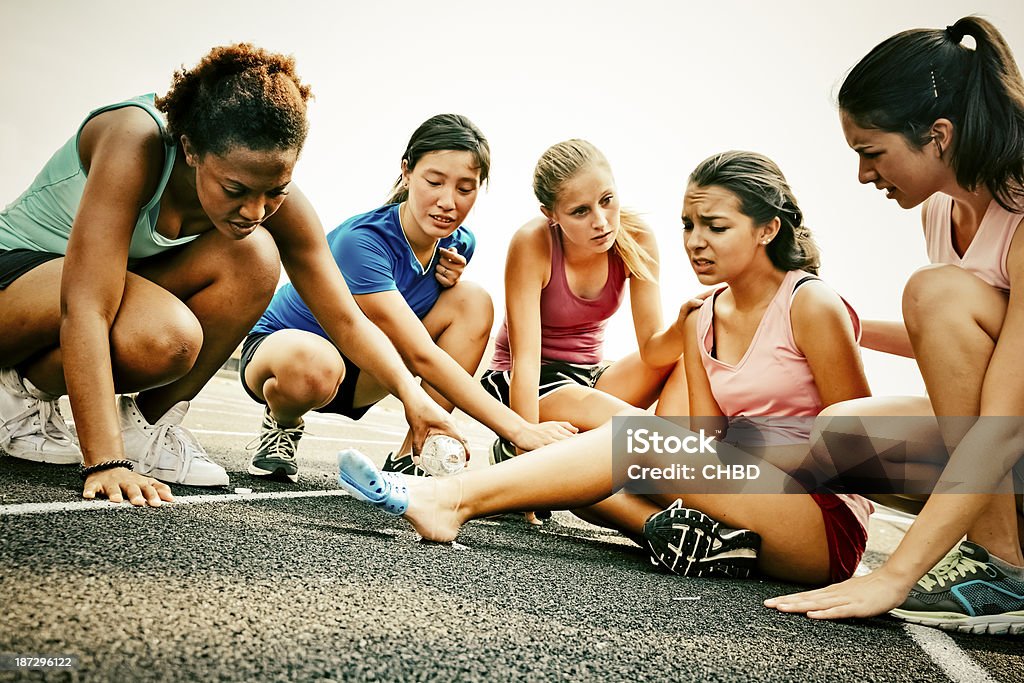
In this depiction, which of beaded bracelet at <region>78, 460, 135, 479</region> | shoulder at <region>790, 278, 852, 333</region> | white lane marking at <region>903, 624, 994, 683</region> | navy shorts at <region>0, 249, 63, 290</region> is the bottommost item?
white lane marking at <region>903, 624, 994, 683</region>

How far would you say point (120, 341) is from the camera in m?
1.83

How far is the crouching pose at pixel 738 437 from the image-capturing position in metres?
1.76

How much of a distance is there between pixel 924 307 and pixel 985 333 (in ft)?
0.45

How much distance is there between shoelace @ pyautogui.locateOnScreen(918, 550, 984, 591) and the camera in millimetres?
1628

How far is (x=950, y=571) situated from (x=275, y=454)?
198 cm

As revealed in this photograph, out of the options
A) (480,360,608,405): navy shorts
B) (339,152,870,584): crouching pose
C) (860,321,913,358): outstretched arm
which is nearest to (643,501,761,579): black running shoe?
(339,152,870,584): crouching pose

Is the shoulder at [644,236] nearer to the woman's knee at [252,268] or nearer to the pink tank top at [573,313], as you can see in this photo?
the pink tank top at [573,313]

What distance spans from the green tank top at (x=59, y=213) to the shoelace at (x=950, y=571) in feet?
6.63

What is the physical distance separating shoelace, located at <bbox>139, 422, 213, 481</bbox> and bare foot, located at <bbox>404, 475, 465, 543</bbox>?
2.48ft

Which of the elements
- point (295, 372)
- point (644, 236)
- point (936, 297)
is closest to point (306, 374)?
point (295, 372)

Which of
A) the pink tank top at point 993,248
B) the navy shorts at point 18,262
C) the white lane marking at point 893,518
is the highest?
the pink tank top at point 993,248

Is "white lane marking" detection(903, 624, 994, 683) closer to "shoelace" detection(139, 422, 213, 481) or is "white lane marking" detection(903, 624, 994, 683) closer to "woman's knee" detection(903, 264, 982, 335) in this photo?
"woman's knee" detection(903, 264, 982, 335)

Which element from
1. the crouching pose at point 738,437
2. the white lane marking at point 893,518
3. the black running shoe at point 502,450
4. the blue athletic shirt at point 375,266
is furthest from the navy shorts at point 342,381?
the white lane marking at point 893,518

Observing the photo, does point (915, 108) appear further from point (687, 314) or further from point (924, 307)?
point (687, 314)
